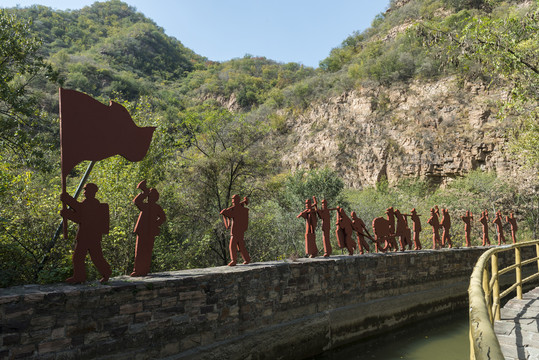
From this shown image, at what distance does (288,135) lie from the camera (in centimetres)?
3947

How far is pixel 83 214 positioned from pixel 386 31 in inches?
1997

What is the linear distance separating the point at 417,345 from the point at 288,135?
32433 mm

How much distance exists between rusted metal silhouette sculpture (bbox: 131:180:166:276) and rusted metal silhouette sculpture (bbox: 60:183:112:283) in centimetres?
54

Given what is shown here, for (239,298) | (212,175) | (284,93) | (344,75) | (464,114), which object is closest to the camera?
(239,298)

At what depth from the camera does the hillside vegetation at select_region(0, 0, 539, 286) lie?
8.66 metres

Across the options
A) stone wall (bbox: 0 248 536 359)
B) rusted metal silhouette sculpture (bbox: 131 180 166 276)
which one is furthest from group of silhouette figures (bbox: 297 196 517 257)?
rusted metal silhouette sculpture (bbox: 131 180 166 276)

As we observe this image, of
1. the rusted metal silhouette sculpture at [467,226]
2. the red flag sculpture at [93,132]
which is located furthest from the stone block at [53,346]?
the rusted metal silhouette sculpture at [467,226]

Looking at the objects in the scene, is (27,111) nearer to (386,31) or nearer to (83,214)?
(83,214)

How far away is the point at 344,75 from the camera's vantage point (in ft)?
130

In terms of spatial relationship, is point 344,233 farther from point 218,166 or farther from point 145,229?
point 218,166

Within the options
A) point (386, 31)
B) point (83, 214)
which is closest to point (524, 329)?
point (83, 214)

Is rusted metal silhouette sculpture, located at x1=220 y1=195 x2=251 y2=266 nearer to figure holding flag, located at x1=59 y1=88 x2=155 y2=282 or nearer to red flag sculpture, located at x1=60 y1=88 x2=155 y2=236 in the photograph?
red flag sculpture, located at x1=60 y1=88 x2=155 y2=236

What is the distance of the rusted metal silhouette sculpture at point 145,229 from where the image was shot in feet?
17.7

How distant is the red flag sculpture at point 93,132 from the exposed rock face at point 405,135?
1069 inches
